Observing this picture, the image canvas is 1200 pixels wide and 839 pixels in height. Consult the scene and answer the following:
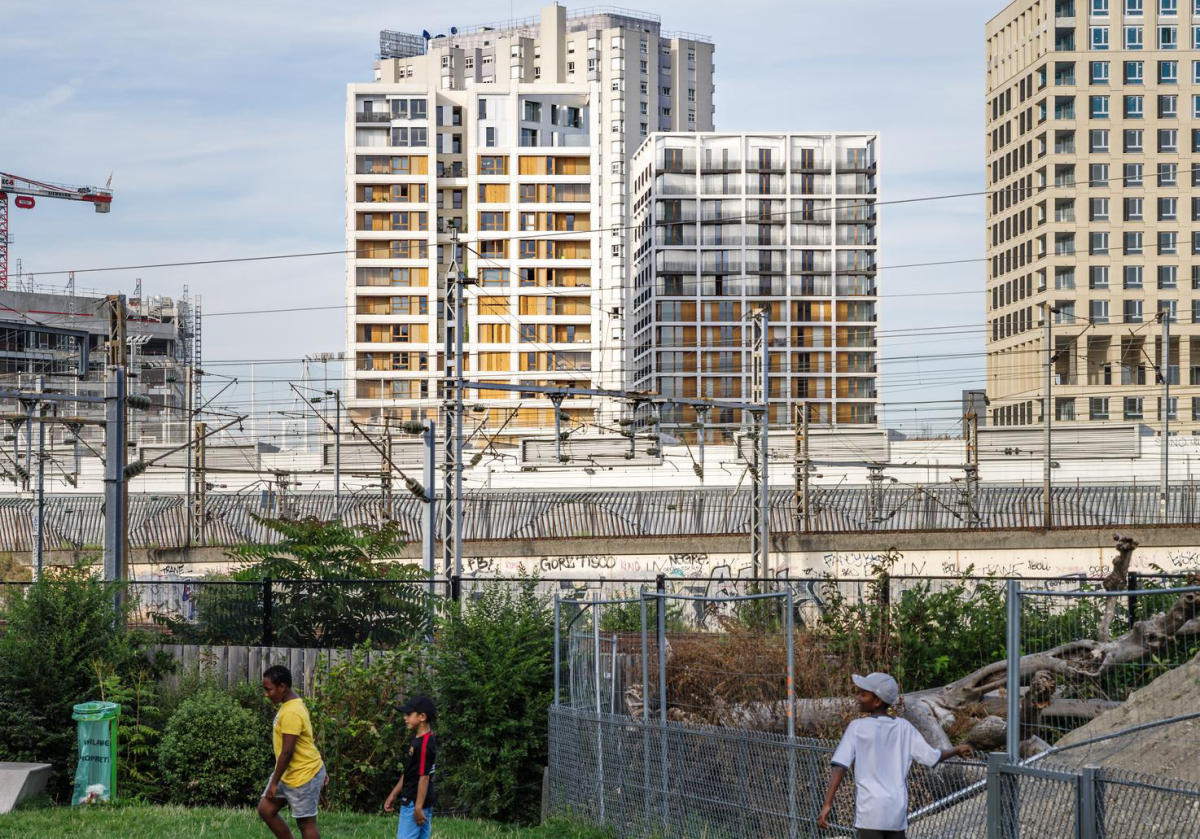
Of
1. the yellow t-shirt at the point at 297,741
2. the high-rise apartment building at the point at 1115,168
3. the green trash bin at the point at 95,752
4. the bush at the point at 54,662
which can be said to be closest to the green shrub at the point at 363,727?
the green trash bin at the point at 95,752

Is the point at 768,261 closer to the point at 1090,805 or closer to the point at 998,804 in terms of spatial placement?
the point at 998,804

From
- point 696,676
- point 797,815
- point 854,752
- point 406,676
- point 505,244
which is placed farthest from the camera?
point 505,244

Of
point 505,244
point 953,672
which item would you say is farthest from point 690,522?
point 505,244

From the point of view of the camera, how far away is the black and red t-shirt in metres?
10.7

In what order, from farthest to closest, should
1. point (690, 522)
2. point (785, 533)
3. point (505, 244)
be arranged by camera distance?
1. point (505, 244)
2. point (690, 522)
3. point (785, 533)

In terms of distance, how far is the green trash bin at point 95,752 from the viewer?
15.9 metres

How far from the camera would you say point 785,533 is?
140 ft

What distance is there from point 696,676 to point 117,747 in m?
7.33

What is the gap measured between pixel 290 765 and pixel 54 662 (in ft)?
25.3

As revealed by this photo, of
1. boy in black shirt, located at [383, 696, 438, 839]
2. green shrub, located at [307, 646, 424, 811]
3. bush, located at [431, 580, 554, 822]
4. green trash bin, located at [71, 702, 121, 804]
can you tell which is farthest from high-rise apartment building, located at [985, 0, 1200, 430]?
boy in black shirt, located at [383, 696, 438, 839]

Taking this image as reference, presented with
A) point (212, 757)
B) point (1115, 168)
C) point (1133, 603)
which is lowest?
point (212, 757)

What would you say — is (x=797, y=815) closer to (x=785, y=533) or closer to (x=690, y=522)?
(x=785, y=533)

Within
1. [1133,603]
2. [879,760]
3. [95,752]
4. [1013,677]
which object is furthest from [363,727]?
[1013,677]

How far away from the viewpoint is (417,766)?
1073 cm
